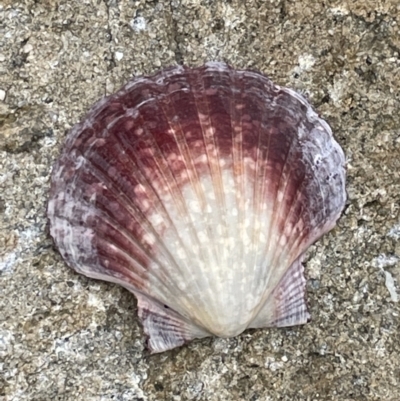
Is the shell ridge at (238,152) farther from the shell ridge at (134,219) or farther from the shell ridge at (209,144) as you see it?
the shell ridge at (134,219)

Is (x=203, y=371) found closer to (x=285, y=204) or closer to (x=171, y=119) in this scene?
(x=285, y=204)

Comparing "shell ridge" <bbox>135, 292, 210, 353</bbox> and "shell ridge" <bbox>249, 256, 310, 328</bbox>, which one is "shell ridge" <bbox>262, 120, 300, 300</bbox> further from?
"shell ridge" <bbox>135, 292, 210, 353</bbox>

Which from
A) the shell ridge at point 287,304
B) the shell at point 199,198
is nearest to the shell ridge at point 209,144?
the shell at point 199,198

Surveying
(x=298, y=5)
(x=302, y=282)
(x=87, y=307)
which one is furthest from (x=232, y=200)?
(x=298, y=5)

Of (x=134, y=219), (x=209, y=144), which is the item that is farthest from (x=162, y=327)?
(x=209, y=144)

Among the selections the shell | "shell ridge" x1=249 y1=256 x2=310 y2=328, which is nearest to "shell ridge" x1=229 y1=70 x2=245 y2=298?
the shell

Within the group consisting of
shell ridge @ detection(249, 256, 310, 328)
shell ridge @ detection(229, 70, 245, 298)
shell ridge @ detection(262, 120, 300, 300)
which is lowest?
shell ridge @ detection(249, 256, 310, 328)
